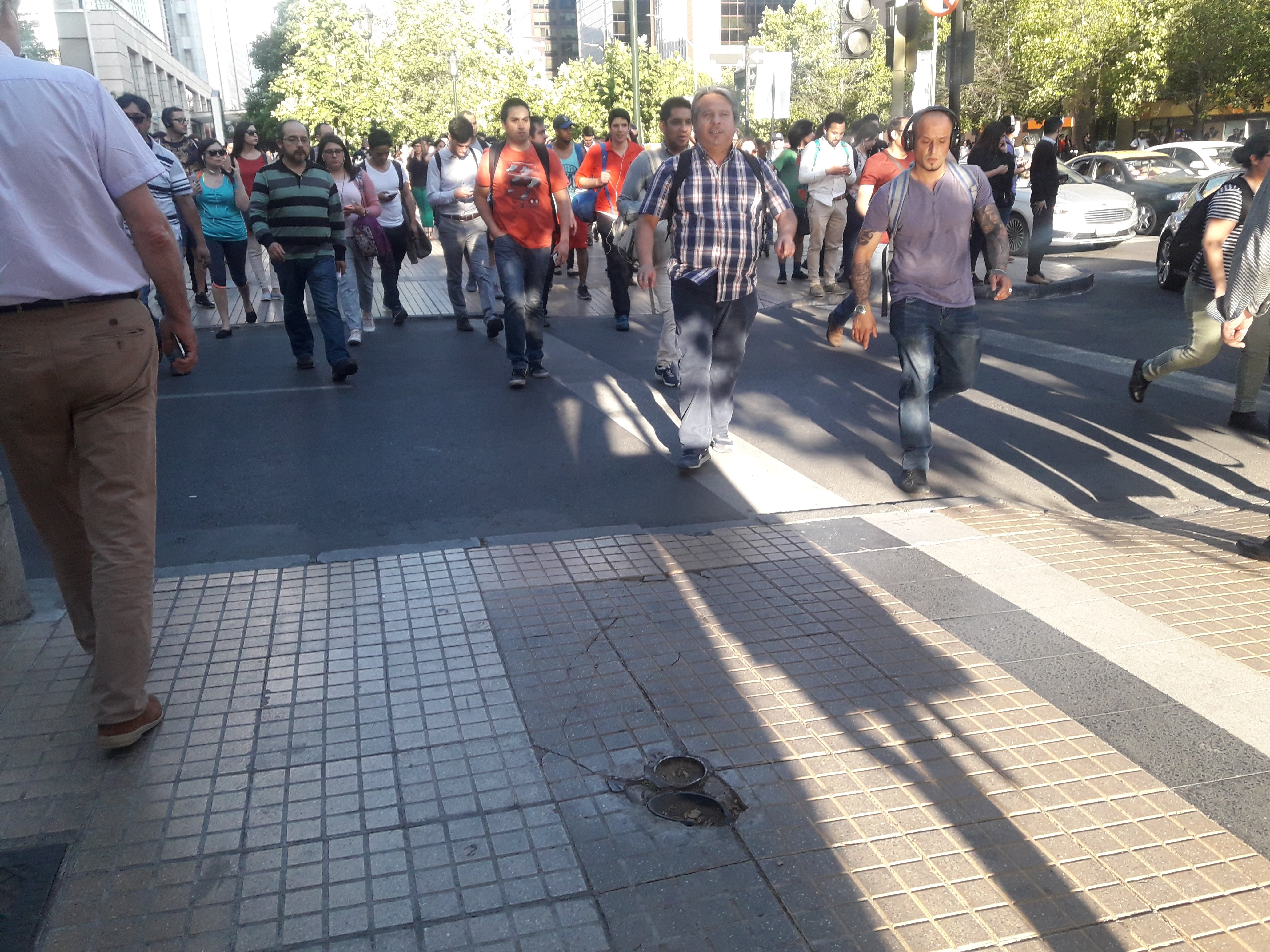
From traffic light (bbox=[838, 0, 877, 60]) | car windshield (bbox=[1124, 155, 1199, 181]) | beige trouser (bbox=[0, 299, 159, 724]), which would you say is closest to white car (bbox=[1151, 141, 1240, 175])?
car windshield (bbox=[1124, 155, 1199, 181])

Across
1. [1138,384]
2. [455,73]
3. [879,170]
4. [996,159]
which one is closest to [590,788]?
[1138,384]

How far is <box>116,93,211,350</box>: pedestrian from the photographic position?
428cm

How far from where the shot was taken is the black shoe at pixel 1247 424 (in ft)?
22.4

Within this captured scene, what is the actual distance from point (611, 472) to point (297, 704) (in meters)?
2.91

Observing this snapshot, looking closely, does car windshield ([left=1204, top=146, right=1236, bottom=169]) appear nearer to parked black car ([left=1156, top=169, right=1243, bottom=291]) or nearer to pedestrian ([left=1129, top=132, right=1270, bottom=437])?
parked black car ([left=1156, top=169, right=1243, bottom=291])

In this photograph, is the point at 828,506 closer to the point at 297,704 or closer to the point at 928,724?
the point at 928,724

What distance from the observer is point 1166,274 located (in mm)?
12773

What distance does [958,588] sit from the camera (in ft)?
14.2

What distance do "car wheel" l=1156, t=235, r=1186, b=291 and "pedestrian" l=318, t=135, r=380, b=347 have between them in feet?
28.1

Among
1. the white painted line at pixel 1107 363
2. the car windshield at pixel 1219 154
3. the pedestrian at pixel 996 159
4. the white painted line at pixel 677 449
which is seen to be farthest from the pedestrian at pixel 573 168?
the car windshield at pixel 1219 154

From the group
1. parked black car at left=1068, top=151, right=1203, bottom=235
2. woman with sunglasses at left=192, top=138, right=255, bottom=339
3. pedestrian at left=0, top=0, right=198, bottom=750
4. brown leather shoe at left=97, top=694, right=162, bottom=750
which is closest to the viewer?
pedestrian at left=0, top=0, right=198, bottom=750

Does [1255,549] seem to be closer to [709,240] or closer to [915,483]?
[915,483]

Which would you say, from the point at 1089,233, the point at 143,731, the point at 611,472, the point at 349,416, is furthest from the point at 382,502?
the point at 1089,233

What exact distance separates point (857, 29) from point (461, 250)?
4.93 metres
